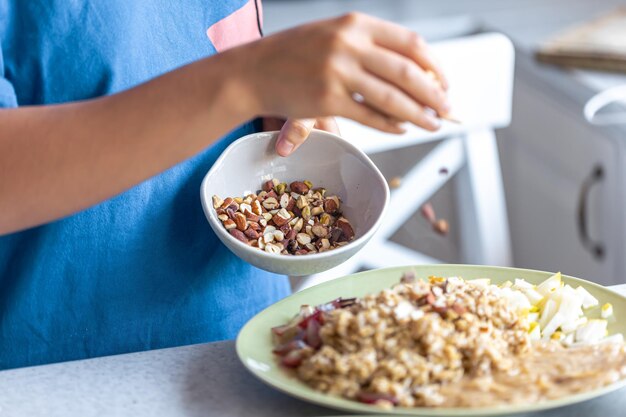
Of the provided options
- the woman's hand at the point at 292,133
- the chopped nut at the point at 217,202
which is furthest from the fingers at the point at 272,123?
the chopped nut at the point at 217,202

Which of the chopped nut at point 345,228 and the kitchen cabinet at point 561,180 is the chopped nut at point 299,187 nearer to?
the chopped nut at point 345,228

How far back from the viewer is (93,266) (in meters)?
0.91

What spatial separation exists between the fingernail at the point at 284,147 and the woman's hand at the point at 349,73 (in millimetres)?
286

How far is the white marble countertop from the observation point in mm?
733

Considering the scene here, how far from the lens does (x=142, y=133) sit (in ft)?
2.17

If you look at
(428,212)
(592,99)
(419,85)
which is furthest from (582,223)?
(419,85)

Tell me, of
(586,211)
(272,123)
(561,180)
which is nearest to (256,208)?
(272,123)

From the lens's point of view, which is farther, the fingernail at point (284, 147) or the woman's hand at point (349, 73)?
the fingernail at point (284, 147)

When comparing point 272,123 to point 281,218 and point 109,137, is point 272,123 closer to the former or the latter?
point 281,218

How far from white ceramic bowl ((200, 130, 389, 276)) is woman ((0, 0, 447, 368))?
0.03 m

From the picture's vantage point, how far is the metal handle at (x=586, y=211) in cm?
198

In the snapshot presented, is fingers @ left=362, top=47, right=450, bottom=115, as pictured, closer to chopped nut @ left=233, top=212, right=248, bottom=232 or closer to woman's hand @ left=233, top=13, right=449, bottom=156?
woman's hand @ left=233, top=13, right=449, bottom=156

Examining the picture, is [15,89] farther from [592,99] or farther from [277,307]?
[592,99]

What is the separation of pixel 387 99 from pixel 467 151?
1.07 m
